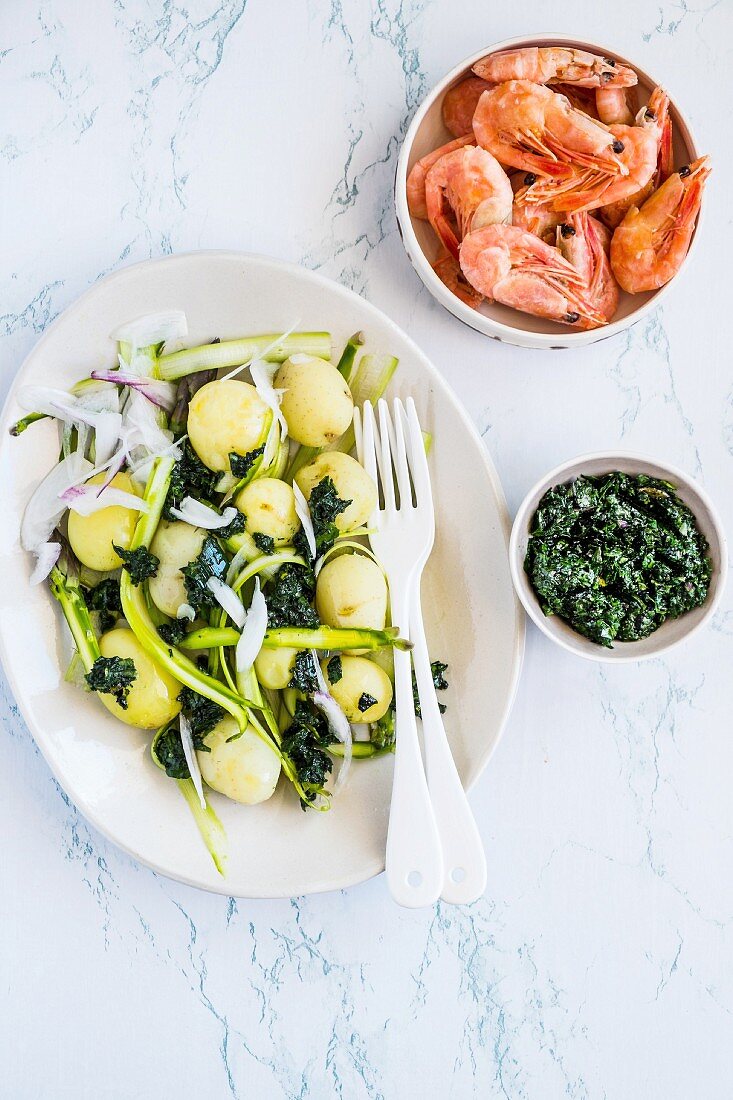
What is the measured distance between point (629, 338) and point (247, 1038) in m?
1.53

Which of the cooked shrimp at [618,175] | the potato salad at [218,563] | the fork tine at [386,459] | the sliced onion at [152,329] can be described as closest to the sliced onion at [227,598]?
the potato salad at [218,563]

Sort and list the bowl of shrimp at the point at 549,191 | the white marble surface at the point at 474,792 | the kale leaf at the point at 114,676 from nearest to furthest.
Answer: the kale leaf at the point at 114,676
the bowl of shrimp at the point at 549,191
the white marble surface at the point at 474,792

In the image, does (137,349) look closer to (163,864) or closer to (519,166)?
(519,166)

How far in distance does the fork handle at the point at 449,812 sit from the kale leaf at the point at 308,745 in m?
0.18

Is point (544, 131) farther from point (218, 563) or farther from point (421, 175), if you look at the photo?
point (218, 563)

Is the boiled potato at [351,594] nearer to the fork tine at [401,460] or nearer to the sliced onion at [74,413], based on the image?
the fork tine at [401,460]

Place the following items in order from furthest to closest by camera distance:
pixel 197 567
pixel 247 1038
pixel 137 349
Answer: pixel 247 1038 → pixel 137 349 → pixel 197 567

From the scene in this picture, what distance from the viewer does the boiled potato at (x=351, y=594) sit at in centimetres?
141

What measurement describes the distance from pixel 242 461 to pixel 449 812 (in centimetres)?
68

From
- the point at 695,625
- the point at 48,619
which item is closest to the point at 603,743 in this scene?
the point at 695,625

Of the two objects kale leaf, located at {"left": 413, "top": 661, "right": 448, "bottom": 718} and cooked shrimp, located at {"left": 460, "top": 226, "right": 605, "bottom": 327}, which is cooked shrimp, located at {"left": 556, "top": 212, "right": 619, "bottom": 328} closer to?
cooked shrimp, located at {"left": 460, "top": 226, "right": 605, "bottom": 327}

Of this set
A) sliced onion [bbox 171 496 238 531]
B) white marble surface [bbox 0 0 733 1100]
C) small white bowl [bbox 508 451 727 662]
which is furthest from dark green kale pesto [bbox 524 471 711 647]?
sliced onion [bbox 171 496 238 531]

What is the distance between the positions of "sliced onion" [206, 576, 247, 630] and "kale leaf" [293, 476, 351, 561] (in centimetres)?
16

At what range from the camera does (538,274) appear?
1499 mm
